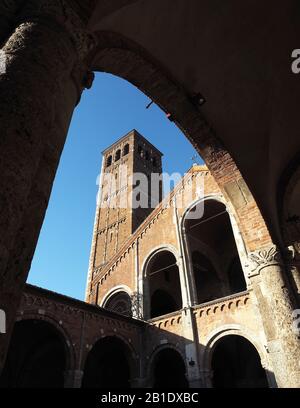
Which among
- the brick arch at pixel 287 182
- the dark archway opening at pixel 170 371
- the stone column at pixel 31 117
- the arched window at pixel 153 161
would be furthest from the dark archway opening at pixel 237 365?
the arched window at pixel 153 161

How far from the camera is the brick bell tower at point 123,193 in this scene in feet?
84.8

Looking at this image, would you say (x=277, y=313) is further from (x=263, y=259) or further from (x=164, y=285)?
(x=164, y=285)

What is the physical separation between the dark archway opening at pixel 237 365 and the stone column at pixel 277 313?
10.9 m

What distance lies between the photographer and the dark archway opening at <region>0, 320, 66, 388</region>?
41.0 ft

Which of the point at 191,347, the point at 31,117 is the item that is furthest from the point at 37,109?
the point at 191,347

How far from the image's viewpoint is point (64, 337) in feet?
32.9

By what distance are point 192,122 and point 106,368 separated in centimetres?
1427

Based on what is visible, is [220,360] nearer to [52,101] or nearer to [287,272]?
[287,272]

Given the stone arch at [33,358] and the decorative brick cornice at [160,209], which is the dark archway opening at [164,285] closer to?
the decorative brick cornice at [160,209]

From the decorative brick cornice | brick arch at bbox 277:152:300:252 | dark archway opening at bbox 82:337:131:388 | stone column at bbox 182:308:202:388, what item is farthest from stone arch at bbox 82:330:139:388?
brick arch at bbox 277:152:300:252

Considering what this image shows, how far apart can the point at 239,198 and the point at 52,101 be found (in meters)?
3.57

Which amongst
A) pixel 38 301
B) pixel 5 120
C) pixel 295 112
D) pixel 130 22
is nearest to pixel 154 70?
pixel 130 22

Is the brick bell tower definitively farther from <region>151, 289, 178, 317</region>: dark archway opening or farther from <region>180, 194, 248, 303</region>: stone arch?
<region>180, 194, 248, 303</region>: stone arch

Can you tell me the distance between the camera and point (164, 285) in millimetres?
17359
